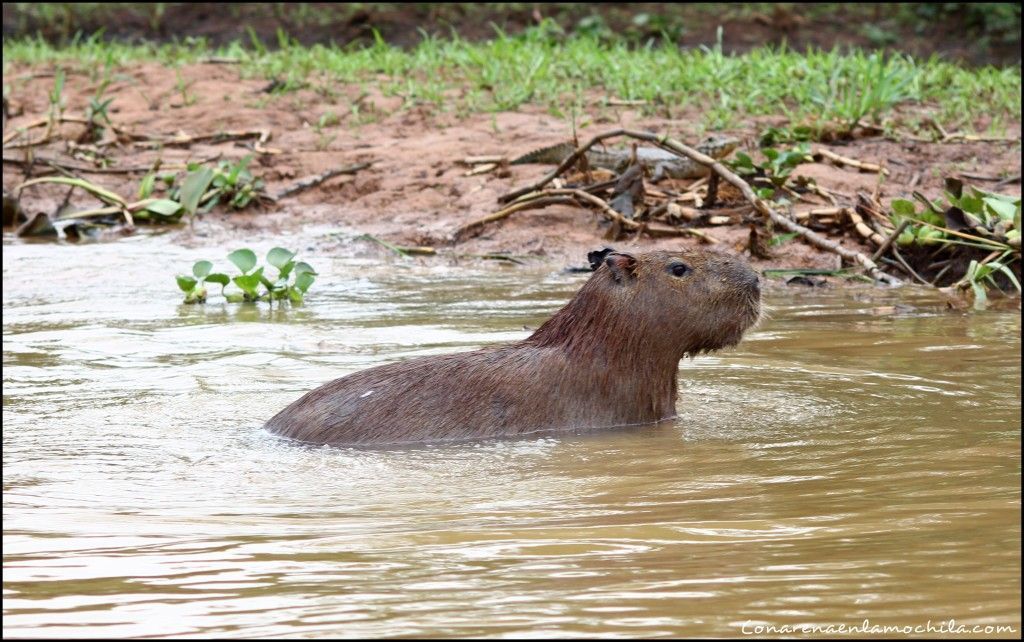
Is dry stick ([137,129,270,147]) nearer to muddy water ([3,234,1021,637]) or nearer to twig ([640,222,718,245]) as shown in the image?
twig ([640,222,718,245])

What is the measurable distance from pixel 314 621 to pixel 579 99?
28.0 ft

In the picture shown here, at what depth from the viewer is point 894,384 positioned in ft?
17.0

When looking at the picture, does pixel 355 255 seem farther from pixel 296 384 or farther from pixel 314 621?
pixel 314 621

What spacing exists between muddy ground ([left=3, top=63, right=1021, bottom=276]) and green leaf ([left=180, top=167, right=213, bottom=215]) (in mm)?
167

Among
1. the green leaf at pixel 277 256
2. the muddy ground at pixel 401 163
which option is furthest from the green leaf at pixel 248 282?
the muddy ground at pixel 401 163

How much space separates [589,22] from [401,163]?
290 inches

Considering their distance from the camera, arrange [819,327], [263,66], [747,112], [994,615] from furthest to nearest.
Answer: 1. [263,66]
2. [747,112]
3. [819,327]
4. [994,615]

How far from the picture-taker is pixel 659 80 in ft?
36.3

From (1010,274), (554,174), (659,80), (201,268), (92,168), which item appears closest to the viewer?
(1010,274)

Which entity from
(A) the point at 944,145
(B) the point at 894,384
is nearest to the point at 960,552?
(B) the point at 894,384

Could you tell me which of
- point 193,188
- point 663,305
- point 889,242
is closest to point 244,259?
point 193,188

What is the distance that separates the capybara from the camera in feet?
15.0

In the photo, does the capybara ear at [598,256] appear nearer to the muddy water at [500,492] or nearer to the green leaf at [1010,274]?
the muddy water at [500,492]

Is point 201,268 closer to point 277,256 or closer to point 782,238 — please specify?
point 277,256
